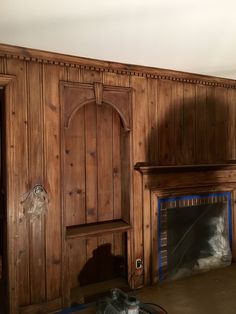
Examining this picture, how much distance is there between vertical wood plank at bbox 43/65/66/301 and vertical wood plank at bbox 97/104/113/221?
0.48 metres

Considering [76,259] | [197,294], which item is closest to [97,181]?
[76,259]

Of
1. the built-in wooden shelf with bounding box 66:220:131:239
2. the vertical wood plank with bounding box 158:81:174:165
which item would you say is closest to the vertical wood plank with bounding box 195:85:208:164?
the vertical wood plank with bounding box 158:81:174:165

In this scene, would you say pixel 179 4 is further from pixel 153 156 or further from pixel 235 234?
pixel 235 234

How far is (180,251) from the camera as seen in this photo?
8.97ft

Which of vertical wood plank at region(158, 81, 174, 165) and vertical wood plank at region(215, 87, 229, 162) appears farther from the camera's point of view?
vertical wood plank at region(215, 87, 229, 162)

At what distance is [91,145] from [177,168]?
852mm

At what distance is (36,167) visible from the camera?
2141 mm

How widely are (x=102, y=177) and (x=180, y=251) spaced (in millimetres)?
1080

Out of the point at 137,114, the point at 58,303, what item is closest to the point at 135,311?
the point at 58,303

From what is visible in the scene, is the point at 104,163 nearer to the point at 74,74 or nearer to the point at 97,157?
the point at 97,157

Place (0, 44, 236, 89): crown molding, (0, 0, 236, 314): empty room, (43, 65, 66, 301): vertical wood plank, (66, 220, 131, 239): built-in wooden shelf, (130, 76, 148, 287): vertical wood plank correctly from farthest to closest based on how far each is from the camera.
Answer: (130, 76, 148, 287): vertical wood plank
(66, 220, 131, 239): built-in wooden shelf
(43, 65, 66, 301): vertical wood plank
(0, 44, 236, 89): crown molding
(0, 0, 236, 314): empty room

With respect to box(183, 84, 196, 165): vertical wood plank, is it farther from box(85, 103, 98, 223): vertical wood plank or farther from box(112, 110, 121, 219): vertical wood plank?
box(85, 103, 98, 223): vertical wood plank

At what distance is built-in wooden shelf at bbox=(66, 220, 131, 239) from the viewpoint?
2.29 meters

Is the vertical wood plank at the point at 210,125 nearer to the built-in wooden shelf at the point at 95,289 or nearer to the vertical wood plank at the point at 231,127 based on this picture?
the vertical wood plank at the point at 231,127
